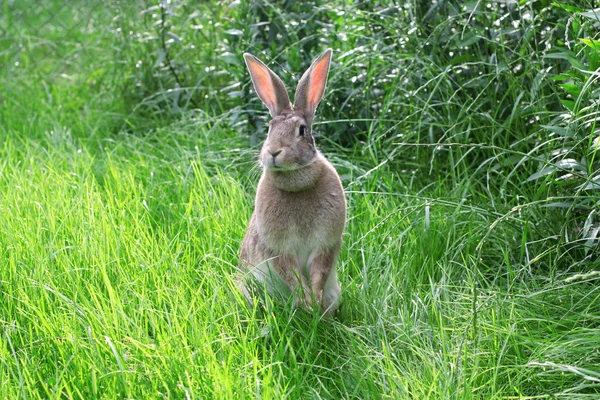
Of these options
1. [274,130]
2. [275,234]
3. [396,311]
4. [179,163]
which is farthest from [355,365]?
[179,163]

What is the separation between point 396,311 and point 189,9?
3244 millimetres

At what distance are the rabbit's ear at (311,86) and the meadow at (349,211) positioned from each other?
466mm

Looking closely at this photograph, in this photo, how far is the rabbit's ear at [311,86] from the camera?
3.12m

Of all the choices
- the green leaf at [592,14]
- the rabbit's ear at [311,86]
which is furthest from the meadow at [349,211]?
the rabbit's ear at [311,86]

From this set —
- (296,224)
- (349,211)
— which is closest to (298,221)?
(296,224)

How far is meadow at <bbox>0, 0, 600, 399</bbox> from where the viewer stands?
2.51 meters

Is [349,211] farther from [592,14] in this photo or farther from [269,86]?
[592,14]

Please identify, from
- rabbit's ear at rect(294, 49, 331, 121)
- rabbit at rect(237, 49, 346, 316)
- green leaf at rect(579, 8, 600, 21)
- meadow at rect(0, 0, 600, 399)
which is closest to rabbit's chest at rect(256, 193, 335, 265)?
rabbit at rect(237, 49, 346, 316)

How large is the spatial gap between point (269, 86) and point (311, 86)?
0.50 feet

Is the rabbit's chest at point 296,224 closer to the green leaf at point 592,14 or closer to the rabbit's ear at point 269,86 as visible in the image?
the rabbit's ear at point 269,86

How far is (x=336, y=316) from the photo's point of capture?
3066mm

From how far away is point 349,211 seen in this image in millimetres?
3793

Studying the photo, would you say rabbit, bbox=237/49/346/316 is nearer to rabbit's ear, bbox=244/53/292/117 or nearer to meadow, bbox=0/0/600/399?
rabbit's ear, bbox=244/53/292/117

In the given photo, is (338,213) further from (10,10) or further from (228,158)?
(10,10)
